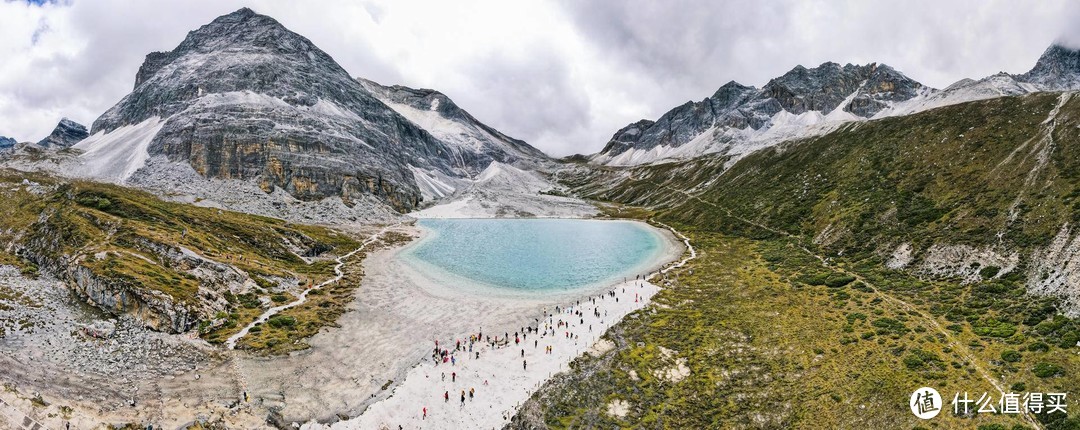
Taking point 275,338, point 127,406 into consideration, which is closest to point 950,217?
point 275,338

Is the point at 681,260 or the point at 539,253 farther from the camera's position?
the point at 539,253

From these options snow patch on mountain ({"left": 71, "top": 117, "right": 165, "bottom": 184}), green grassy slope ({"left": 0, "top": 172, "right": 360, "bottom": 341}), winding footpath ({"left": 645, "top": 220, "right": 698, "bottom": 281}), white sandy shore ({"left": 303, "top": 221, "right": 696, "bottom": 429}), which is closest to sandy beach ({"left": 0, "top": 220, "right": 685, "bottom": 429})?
white sandy shore ({"left": 303, "top": 221, "right": 696, "bottom": 429})

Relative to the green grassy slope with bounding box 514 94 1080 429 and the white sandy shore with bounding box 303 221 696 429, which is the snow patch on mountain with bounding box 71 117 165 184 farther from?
the green grassy slope with bounding box 514 94 1080 429

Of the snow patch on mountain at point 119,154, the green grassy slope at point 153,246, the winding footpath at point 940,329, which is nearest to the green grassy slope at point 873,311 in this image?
the winding footpath at point 940,329

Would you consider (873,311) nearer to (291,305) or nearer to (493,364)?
(493,364)

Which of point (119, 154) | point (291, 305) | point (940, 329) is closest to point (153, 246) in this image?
point (291, 305)

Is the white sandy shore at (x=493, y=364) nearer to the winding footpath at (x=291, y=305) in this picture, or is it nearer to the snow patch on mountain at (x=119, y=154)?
the winding footpath at (x=291, y=305)

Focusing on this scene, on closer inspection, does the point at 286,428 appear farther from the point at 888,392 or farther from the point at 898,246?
the point at 898,246
